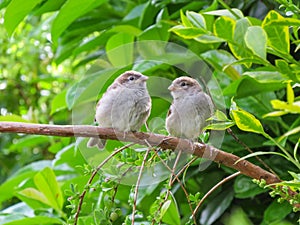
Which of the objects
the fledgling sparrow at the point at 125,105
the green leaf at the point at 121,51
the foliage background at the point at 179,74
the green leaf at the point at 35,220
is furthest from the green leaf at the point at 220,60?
the green leaf at the point at 35,220

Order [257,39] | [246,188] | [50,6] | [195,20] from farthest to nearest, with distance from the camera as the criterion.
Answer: [50,6] < [246,188] < [195,20] < [257,39]

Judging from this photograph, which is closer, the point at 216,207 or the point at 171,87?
Answer: the point at 171,87

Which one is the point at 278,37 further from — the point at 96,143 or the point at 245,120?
the point at 96,143

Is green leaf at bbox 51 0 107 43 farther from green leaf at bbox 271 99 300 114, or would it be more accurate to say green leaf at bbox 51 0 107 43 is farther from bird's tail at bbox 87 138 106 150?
green leaf at bbox 271 99 300 114

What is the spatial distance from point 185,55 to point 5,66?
1.12 m

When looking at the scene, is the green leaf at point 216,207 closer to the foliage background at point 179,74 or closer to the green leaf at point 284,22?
the foliage background at point 179,74

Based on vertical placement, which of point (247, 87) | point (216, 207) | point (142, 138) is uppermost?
point (142, 138)

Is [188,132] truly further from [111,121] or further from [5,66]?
[5,66]

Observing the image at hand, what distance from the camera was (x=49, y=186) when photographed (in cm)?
88

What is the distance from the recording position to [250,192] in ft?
2.71

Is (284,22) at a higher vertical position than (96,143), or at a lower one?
higher

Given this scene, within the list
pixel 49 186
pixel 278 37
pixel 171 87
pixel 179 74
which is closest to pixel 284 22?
pixel 278 37

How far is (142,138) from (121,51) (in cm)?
29

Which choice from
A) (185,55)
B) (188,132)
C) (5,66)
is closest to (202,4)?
(185,55)
